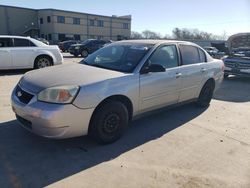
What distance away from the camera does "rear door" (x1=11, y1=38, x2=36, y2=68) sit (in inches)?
408

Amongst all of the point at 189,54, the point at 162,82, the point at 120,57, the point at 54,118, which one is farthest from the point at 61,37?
the point at 54,118

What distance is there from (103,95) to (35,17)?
5824 cm

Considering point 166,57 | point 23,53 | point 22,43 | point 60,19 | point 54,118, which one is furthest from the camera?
point 60,19

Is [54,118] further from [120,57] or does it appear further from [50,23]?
[50,23]

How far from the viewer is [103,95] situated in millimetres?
3785

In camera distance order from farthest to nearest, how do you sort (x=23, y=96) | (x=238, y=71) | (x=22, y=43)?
(x=238, y=71) → (x=22, y=43) → (x=23, y=96)

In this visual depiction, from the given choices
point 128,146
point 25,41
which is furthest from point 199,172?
point 25,41

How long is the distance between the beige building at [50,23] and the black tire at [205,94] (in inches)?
2013

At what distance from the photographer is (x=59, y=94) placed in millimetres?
3537

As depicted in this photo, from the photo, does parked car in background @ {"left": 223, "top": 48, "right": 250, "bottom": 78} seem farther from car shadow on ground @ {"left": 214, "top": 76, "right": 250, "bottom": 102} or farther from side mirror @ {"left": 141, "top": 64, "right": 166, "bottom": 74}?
side mirror @ {"left": 141, "top": 64, "right": 166, "bottom": 74}

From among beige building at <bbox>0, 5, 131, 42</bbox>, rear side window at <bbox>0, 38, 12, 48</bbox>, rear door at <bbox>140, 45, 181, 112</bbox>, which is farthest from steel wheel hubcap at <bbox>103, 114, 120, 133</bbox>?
beige building at <bbox>0, 5, 131, 42</bbox>

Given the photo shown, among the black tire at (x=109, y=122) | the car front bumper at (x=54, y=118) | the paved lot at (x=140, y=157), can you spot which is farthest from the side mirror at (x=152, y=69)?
the car front bumper at (x=54, y=118)

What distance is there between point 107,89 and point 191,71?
7.84 feet

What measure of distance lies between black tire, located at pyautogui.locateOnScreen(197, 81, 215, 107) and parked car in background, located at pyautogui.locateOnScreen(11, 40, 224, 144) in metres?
0.50
